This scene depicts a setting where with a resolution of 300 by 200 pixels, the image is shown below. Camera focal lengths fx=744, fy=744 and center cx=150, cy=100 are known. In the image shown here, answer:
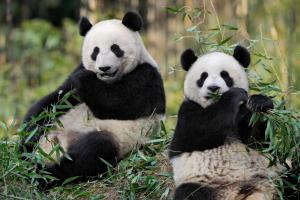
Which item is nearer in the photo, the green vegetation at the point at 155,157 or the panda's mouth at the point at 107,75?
the green vegetation at the point at 155,157

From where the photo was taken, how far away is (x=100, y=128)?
6191 millimetres

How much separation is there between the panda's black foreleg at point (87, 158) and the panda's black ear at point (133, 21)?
3.35 feet

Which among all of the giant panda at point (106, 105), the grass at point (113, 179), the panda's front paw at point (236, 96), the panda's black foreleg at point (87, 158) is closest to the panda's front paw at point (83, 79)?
the giant panda at point (106, 105)

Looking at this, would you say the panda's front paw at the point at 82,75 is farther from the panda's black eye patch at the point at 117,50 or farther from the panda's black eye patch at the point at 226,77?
the panda's black eye patch at the point at 226,77

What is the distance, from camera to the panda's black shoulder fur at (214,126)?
5.17 metres

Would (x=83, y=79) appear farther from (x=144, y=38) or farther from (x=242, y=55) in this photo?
(x=144, y=38)

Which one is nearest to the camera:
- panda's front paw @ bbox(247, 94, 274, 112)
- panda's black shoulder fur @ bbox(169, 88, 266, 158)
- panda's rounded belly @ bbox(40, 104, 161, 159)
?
panda's front paw @ bbox(247, 94, 274, 112)

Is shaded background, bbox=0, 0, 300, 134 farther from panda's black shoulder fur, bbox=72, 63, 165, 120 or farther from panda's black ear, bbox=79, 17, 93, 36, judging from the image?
panda's black ear, bbox=79, 17, 93, 36

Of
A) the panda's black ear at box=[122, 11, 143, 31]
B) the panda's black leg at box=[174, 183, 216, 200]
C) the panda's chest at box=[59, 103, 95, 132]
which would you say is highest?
the panda's black ear at box=[122, 11, 143, 31]

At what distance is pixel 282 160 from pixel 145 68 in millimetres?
1619

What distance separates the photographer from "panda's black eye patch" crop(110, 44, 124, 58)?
20.9 feet

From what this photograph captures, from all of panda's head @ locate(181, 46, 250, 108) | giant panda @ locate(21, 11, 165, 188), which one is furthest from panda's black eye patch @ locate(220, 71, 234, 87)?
giant panda @ locate(21, 11, 165, 188)

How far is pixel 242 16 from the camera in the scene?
10461 mm

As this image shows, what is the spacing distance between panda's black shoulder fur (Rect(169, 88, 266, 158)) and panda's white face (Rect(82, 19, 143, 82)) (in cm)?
106
